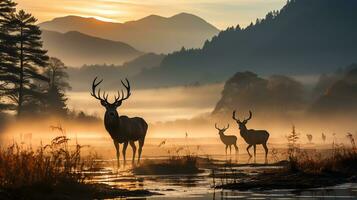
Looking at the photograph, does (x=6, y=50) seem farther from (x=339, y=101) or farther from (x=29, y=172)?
(x=339, y=101)

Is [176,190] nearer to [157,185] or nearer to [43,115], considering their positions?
[157,185]

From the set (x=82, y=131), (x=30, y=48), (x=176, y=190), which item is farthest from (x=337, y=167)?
(x=82, y=131)

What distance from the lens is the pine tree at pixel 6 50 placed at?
7312 centimetres

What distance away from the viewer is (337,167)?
2419cm

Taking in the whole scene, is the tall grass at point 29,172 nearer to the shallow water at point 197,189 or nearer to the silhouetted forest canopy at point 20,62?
the shallow water at point 197,189

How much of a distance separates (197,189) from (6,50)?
184ft

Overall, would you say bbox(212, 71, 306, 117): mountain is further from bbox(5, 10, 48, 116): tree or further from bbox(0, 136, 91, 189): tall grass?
bbox(0, 136, 91, 189): tall grass

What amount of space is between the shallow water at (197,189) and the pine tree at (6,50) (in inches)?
1929

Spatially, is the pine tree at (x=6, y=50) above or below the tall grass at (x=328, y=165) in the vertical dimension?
above

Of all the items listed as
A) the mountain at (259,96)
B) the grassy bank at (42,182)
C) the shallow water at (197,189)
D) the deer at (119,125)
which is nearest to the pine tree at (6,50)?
the deer at (119,125)

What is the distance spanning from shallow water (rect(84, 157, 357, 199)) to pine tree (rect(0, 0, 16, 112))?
49.0m

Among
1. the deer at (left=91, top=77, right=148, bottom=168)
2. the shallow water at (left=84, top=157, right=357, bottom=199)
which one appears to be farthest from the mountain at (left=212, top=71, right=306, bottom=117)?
the shallow water at (left=84, top=157, right=357, bottom=199)

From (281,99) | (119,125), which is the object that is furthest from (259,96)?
(119,125)

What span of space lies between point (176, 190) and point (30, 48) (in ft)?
191
